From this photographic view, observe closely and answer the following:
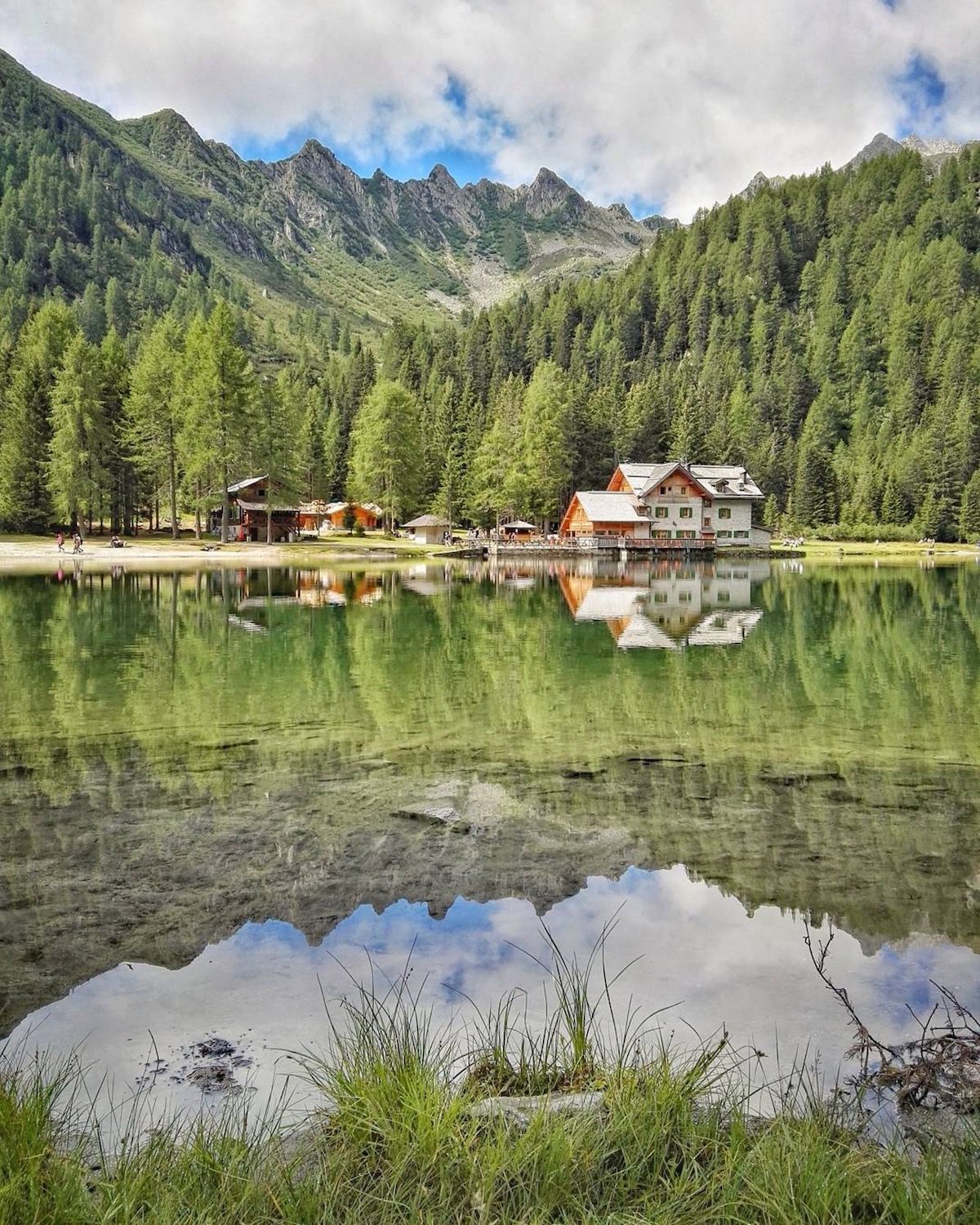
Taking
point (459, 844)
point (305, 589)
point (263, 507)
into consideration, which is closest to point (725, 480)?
point (263, 507)

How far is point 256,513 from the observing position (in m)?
82.1

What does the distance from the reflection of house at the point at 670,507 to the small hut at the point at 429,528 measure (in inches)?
507

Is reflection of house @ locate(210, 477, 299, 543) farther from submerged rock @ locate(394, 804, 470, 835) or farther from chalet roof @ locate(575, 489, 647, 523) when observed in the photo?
submerged rock @ locate(394, 804, 470, 835)

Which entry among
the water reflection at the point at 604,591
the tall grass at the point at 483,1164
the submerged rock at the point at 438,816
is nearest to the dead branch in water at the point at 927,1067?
the tall grass at the point at 483,1164

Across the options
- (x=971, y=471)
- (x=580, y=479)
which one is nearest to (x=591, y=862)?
(x=580, y=479)

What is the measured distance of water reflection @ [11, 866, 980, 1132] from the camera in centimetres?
506

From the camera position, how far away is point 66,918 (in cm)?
679

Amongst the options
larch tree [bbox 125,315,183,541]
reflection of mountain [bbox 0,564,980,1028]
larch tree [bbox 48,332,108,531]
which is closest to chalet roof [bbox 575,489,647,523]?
larch tree [bbox 125,315,183,541]

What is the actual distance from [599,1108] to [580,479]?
9912cm

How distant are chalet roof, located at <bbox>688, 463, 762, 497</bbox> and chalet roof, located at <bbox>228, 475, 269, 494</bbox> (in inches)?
1689

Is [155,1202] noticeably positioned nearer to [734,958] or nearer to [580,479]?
[734,958]

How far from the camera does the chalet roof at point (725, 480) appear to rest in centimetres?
9012

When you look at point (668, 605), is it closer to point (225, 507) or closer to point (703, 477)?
point (225, 507)

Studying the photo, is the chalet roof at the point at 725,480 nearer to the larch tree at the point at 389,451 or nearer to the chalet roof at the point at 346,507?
the larch tree at the point at 389,451
